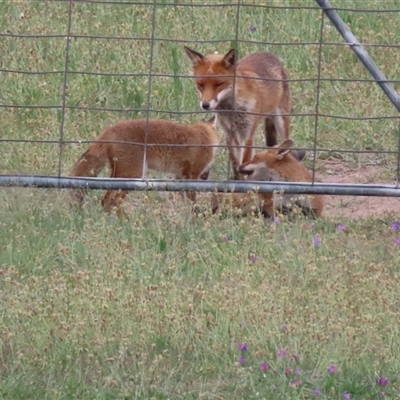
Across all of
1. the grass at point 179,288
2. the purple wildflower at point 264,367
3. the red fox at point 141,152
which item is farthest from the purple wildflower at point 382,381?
the red fox at point 141,152

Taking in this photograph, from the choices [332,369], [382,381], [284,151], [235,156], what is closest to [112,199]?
[284,151]

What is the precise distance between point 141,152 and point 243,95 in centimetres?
144

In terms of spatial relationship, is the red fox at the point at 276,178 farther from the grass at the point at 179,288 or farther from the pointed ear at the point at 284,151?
the grass at the point at 179,288

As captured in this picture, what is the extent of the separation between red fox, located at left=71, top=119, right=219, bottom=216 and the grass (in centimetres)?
24

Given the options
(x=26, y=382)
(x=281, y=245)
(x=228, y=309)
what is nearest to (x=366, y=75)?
(x=281, y=245)

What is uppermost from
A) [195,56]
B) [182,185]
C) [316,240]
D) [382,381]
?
[195,56]

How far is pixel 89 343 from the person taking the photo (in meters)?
5.29

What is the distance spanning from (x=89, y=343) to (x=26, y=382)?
337mm

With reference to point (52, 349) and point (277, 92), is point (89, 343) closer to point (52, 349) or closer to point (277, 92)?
point (52, 349)

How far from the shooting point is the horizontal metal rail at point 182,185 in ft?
23.5

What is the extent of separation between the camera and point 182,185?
23.6 feet

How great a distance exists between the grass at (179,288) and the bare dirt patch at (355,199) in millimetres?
147

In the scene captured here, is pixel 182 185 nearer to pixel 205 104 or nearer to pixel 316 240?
pixel 316 240

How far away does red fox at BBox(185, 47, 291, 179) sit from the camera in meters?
8.52
